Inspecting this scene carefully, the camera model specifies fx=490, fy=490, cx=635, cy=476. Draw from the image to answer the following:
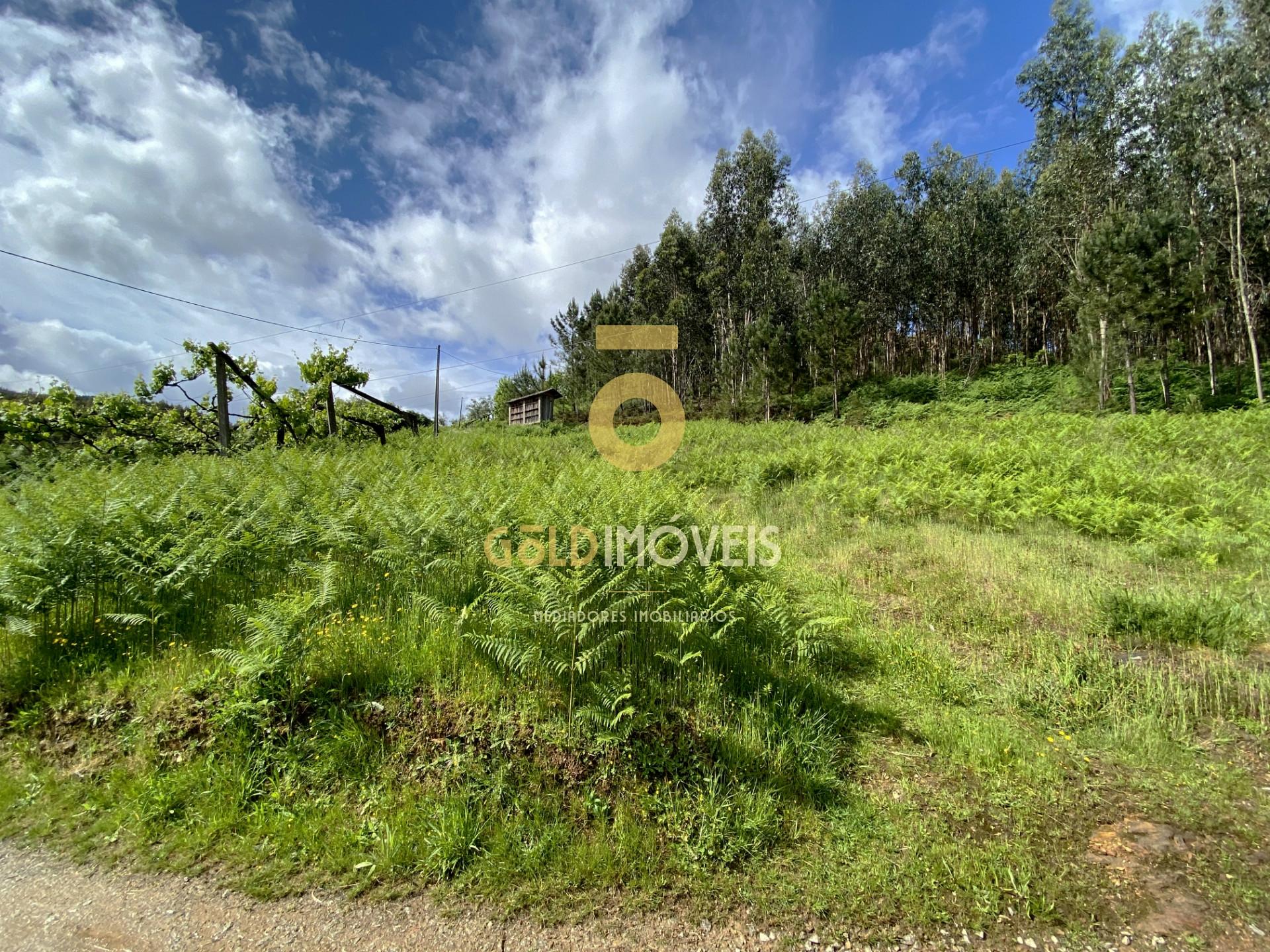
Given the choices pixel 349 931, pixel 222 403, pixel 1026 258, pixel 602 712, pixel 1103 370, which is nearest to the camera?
pixel 349 931

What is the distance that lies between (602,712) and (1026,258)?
34639 mm

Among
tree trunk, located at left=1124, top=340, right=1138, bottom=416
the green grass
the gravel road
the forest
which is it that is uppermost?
the forest

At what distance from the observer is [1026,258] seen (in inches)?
1049

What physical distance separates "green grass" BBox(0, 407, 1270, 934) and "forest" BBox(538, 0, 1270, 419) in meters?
21.0

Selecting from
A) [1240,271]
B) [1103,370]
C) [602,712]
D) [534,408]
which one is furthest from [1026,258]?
[602,712]

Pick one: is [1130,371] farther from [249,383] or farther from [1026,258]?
[249,383]

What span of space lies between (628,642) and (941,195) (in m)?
41.1

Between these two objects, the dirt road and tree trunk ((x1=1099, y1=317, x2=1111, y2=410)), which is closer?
the dirt road

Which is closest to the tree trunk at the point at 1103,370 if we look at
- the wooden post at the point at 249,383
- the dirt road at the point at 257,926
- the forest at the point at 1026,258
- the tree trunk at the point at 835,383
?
the forest at the point at 1026,258

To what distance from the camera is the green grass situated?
2236mm

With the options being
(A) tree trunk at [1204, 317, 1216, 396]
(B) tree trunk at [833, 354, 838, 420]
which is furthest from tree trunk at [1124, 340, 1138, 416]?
(B) tree trunk at [833, 354, 838, 420]

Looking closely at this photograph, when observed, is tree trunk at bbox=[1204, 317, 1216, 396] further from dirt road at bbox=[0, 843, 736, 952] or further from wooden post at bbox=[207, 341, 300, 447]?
wooden post at bbox=[207, 341, 300, 447]

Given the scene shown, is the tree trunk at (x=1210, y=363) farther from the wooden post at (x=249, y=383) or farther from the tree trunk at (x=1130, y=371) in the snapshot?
the wooden post at (x=249, y=383)

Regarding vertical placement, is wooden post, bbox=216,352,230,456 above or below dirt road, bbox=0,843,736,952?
above
